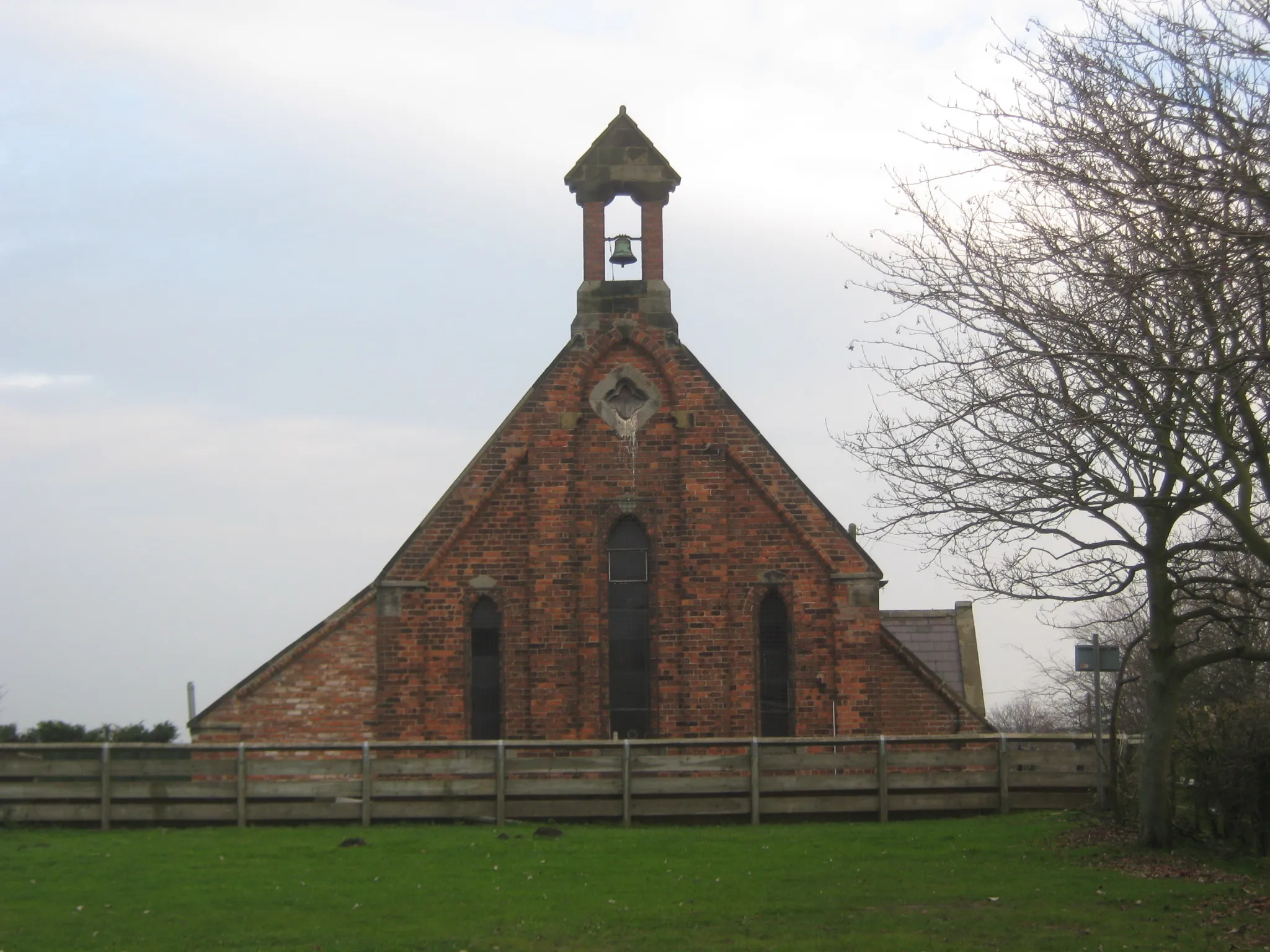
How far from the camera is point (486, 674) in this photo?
22312 millimetres

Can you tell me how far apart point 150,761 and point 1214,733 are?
12898 millimetres

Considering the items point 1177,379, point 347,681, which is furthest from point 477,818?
point 1177,379

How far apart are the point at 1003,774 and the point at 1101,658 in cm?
261

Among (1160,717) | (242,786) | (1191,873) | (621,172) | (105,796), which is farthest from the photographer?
(621,172)

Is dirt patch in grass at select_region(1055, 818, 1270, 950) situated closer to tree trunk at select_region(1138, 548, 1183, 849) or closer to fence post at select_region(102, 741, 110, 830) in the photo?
tree trunk at select_region(1138, 548, 1183, 849)

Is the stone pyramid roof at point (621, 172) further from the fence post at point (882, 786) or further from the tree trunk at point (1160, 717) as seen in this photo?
the tree trunk at point (1160, 717)

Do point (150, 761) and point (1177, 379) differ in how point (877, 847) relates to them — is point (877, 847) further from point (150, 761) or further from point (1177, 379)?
point (150, 761)

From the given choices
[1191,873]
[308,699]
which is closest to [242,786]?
[308,699]

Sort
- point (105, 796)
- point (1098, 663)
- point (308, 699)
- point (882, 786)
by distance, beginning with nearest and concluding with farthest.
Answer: point (1098, 663) < point (105, 796) < point (882, 786) < point (308, 699)

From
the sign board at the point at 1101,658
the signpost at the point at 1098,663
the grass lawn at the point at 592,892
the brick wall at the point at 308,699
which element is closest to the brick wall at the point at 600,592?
the brick wall at the point at 308,699

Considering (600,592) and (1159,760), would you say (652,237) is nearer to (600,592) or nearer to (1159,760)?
(600,592)

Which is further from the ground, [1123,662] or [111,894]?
[1123,662]

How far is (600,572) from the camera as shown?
74.1 feet

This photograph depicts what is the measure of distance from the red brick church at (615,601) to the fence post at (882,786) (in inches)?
87.2
